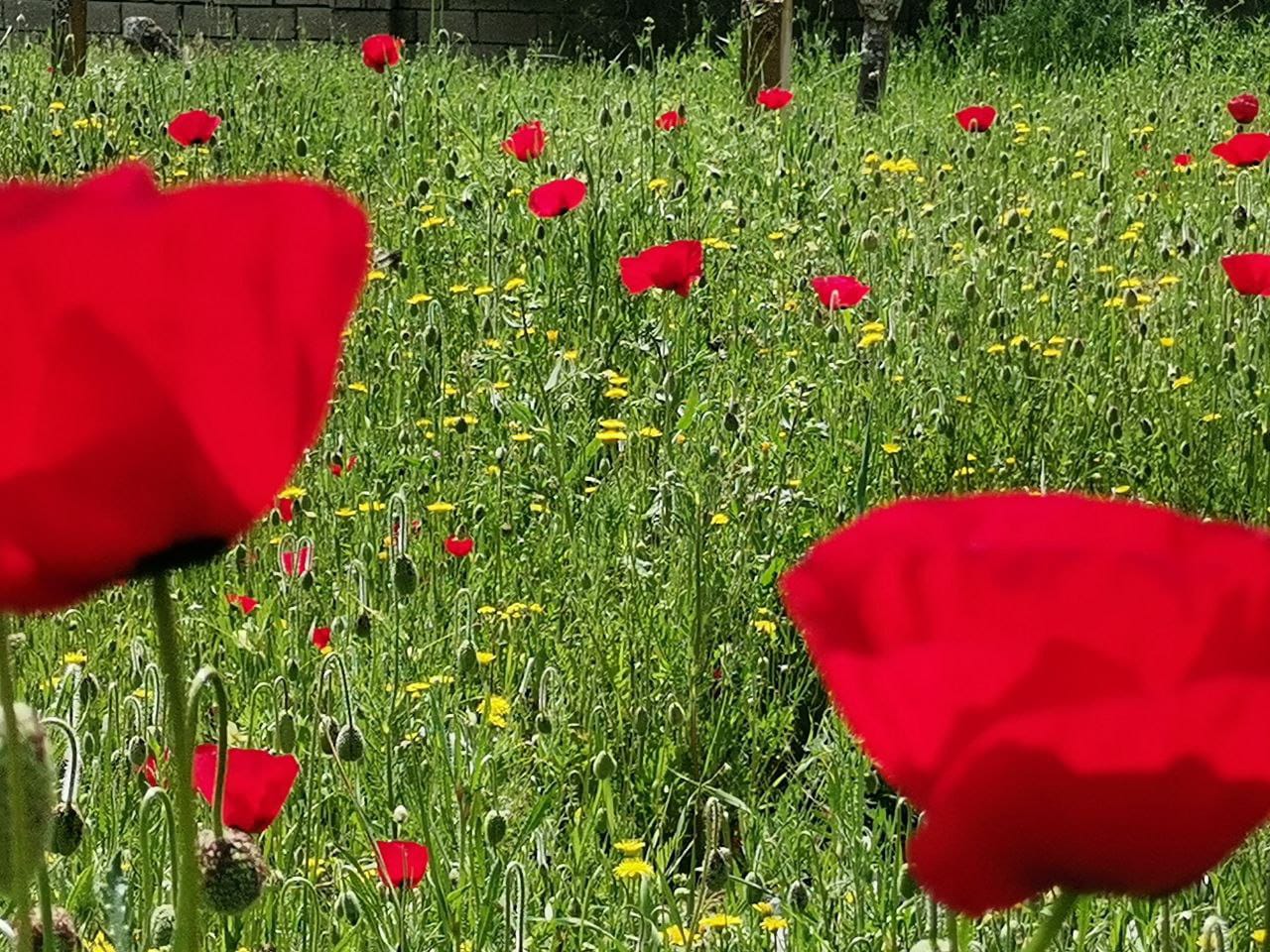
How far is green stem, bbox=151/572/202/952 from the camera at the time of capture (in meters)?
0.46

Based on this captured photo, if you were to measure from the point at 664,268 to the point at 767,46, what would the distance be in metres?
4.62

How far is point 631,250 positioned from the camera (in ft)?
14.7

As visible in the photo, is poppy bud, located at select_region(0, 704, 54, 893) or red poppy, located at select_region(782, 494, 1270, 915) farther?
poppy bud, located at select_region(0, 704, 54, 893)

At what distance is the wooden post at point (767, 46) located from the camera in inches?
289

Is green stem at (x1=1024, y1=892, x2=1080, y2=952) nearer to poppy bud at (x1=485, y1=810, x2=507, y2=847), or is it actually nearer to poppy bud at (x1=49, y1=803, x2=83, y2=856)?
poppy bud at (x1=49, y1=803, x2=83, y2=856)

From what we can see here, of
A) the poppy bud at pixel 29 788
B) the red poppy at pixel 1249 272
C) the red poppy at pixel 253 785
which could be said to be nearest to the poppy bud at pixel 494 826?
the red poppy at pixel 253 785

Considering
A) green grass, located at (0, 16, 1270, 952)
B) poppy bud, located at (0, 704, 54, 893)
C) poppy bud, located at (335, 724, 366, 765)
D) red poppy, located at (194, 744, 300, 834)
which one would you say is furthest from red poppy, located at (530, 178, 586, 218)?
poppy bud, located at (0, 704, 54, 893)

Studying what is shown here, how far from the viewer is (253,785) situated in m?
1.26

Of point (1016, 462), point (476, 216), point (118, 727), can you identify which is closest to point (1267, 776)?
point (118, 727)

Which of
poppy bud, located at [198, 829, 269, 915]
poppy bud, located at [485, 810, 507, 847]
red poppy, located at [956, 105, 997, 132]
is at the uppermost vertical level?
poppy bud, located at [198, 829, 269, 915]

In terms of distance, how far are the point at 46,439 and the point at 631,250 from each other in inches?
160

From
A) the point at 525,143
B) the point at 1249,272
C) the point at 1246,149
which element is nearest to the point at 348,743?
the point at 1249,272

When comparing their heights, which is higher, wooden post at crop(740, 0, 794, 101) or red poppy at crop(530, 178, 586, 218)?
red poppy at crop(530, 178, 586, 218)

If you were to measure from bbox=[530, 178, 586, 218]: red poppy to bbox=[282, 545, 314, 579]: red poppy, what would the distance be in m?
1.08
